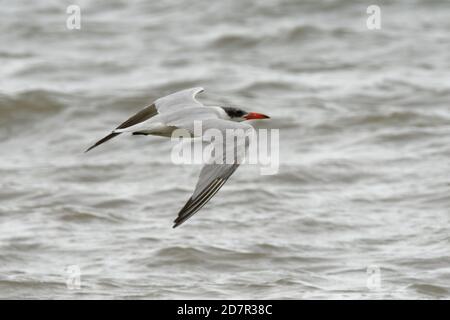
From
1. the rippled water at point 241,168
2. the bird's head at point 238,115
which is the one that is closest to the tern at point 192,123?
the bird's head at point 238,115

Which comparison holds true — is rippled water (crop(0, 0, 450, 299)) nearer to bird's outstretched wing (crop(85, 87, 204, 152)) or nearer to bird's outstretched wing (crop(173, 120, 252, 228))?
bird's outstretched wing (crop(85, 87, 204, 152))

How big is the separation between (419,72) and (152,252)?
6235 millimetres

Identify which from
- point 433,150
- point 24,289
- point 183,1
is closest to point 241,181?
point 433,150

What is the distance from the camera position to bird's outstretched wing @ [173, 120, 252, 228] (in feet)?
20.8

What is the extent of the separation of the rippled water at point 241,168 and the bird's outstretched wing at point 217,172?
1570 millimetres

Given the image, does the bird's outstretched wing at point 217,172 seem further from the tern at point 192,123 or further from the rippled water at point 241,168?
the rippled water at point 241,168

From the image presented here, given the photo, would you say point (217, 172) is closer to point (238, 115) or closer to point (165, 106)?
point (238, 115)

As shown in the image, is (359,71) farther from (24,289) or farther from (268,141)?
(24,289)

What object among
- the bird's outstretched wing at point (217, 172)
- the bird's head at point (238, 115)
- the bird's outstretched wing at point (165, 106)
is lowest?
the bird's outstretched wing at point (217, 172)

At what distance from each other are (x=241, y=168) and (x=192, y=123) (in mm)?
4175

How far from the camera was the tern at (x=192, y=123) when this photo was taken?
6535mm

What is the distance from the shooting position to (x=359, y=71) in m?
14.4

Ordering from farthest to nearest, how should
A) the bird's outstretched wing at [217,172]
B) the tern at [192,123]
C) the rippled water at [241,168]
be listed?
the rippled water at [241,168], the tern at [192,123], the bird's outstretched wing at [217,172]
